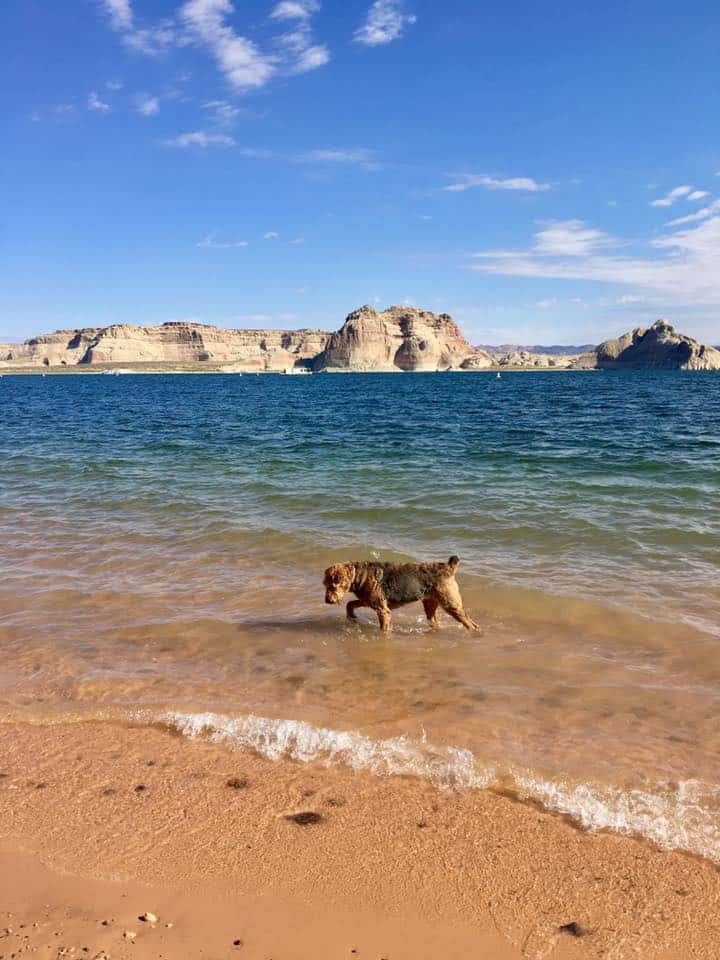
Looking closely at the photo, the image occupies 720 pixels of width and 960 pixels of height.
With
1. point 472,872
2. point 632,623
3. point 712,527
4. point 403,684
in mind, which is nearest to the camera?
point 472,872

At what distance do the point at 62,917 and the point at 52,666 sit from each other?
3381 mm

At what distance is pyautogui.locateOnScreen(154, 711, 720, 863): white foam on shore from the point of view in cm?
355

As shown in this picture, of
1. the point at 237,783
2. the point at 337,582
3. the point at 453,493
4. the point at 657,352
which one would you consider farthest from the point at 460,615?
the point at 657,352

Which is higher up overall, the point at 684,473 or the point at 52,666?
the point at 684,473

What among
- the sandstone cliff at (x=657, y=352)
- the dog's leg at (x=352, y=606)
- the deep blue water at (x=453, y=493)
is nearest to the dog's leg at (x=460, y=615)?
the dog's leg at (x=352, y=606)

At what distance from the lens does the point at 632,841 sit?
135 inches

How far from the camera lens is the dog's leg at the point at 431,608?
268 inches

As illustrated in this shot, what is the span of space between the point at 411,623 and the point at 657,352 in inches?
7325

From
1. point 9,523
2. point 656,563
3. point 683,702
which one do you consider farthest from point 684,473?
point 9,523

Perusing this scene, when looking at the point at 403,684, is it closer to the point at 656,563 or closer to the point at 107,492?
the point at 656,563

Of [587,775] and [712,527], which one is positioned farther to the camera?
[712,527]

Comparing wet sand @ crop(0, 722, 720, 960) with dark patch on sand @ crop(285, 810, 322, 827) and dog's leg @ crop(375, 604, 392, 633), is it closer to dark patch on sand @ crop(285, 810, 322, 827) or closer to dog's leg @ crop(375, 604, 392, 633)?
dark patch on sand @ crop(285, 810, 322, 827)

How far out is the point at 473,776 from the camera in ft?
13.3

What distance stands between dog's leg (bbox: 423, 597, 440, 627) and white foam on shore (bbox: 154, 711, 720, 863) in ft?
7.86
